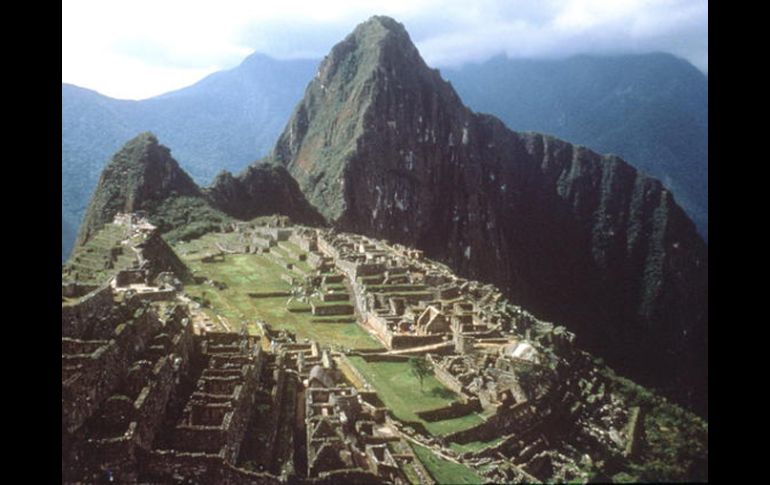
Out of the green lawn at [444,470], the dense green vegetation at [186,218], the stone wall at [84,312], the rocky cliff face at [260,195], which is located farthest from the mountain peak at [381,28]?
the green lawn at [444,470]

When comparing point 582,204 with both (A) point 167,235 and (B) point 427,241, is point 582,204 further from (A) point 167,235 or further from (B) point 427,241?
(A) point 167,235

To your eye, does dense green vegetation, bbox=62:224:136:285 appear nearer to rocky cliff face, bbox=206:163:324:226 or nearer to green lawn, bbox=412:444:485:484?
green lawn, bbox=412:444:485:484

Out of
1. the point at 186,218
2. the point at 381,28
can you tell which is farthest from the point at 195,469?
the point at 381,28

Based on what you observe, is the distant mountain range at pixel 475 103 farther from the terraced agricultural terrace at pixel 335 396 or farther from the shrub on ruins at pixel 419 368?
the shrub on ruins at pixel 419 368

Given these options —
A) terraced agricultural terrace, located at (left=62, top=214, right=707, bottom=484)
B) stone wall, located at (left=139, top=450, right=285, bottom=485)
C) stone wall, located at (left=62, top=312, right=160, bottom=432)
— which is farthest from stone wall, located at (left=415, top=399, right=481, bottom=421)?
stone wall, located at (left=62, top=312, right=160, bottom=432)

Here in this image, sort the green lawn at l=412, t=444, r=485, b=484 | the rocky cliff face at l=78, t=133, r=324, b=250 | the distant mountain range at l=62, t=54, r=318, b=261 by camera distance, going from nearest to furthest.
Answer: the green lawn at l=412, t=444, r=485, b=484 → the distant mountain range at l=62, t=54, r=318, b=261 → the rocky cliff face at l=78, t=133, r=324, b=250

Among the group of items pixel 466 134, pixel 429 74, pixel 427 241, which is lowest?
pixel 427 241
